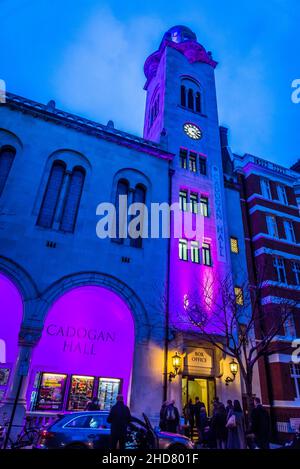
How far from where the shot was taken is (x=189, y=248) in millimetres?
20094

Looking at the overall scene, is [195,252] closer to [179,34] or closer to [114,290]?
[114,290]

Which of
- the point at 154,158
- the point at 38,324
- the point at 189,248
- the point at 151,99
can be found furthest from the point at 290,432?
the point at 151,99

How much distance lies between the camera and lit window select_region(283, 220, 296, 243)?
2492 cm

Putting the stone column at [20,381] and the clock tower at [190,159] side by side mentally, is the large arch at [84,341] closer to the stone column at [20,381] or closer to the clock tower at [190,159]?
the stone column at [20,381]

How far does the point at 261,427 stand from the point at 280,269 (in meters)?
15.1

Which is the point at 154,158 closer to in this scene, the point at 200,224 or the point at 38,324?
the point at 200,224

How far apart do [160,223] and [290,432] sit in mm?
14434

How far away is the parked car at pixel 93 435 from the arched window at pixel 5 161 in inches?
503

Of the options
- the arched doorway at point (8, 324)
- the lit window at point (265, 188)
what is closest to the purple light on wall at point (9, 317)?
the arched doorway at point (8, 324)

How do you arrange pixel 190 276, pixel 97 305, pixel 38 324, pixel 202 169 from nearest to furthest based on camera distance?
1. pixel 38 324
2. pixel 97 305
3. pixel 190 276
4. pixel 202 169

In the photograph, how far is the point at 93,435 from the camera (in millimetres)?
8609

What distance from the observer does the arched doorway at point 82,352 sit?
14891 millimetres

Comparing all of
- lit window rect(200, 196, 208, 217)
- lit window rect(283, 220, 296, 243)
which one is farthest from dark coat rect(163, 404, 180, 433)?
lit window rect(283, 220, 296, 243)

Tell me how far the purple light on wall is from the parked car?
7.10 meters
